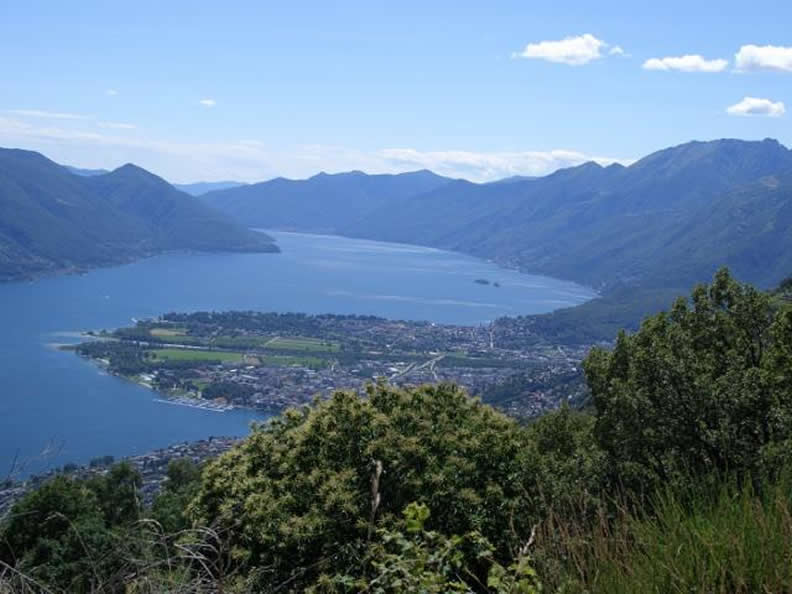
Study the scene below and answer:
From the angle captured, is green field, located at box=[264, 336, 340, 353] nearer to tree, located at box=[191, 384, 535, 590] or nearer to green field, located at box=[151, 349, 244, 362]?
green field, located at box=[151, 349, 244, 362]

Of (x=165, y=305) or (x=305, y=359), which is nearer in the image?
(x=305, y=359)

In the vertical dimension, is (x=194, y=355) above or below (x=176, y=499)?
below

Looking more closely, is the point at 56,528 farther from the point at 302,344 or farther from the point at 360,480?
the point at 302,344

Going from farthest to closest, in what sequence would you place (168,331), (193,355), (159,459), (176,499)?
(168,331)
(193,355)
(159,459)
(176,499)

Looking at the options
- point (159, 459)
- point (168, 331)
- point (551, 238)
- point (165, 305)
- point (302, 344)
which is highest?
point (551, 238)

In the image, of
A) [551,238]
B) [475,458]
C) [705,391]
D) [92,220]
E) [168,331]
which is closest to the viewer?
[475,458]

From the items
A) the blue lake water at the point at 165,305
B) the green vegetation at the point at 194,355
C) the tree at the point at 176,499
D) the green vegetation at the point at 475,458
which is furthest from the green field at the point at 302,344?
the green vegetation at the point at 475,458

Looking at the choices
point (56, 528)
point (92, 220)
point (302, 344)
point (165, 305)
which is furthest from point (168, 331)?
point (92, 220)

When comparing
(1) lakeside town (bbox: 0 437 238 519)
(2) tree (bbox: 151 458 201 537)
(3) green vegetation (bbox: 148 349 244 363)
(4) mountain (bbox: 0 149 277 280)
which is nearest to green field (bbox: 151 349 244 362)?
(3) green vegetation (bbox: 148 349 244 363)
